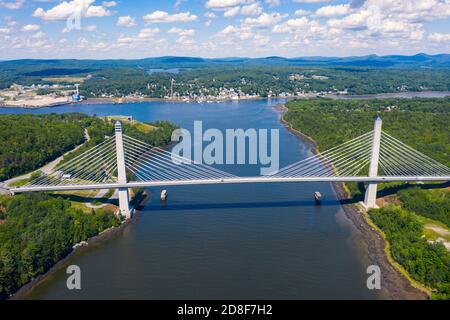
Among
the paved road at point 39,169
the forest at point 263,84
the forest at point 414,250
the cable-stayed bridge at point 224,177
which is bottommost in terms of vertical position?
the forest at point 414,250

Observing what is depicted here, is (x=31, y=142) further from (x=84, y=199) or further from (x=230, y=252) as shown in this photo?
(x=230, y=252)

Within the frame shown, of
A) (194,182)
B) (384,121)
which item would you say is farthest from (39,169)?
(384,121)

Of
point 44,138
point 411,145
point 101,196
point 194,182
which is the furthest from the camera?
point 44,138

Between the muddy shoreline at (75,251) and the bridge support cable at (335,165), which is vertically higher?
the bridge support cable at (335,165)

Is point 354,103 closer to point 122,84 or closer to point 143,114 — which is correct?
point 143,114

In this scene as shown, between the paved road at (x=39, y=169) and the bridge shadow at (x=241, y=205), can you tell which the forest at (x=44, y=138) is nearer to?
the paved road at (x=39, y=169)

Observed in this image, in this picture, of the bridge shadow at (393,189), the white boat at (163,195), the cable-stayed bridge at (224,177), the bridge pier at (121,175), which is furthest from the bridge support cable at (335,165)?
the bridge pier at (121,175)

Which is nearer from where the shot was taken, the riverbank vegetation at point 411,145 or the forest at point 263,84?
the riverbank vegetation at point 411,145
